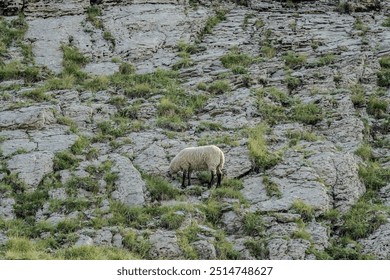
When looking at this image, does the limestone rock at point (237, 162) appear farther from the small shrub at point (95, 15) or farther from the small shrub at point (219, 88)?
the small shrub at point (95, 15)

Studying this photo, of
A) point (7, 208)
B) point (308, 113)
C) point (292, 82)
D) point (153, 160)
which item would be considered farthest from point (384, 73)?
point (7, 208)

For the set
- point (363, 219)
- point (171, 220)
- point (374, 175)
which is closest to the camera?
point (171, 220)

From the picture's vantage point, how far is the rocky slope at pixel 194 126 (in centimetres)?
1711

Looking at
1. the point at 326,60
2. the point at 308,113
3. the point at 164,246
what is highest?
the point at 326,60

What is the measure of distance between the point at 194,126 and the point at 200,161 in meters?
3.68

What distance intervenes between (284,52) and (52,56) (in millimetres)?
9532

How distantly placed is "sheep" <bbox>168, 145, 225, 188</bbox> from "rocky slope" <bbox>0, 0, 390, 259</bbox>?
1.38ft

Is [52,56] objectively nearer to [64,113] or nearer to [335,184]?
[64,113]

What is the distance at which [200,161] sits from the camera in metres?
19.2

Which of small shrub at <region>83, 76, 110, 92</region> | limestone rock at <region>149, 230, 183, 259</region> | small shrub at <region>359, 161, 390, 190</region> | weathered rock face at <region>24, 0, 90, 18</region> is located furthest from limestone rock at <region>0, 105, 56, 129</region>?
small shrub at <region>359, 161, 390, 190</region>

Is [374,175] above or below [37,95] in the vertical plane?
below

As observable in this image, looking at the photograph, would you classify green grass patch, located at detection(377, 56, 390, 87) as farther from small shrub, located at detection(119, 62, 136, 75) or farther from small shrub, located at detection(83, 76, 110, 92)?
small shrub, located at detection(83, 76, 110, 92)

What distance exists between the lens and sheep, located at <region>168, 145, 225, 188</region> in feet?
62.6

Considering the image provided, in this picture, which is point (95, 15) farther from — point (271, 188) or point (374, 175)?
point (374, 175)
